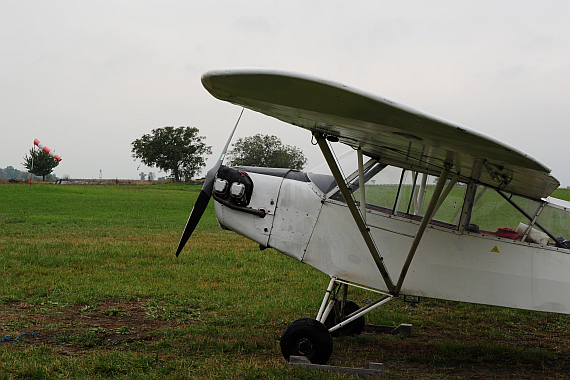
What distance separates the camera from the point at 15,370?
14.7 feet

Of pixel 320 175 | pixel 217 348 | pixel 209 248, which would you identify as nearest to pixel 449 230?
pixel 320 175

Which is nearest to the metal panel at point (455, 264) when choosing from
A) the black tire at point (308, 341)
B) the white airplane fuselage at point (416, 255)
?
the white airplane fuselage at point (416, 255)

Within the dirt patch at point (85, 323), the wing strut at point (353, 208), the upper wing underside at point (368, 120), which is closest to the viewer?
the upper wing underside at point (368, 120)

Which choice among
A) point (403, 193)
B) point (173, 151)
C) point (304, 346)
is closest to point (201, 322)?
point (304, 346)

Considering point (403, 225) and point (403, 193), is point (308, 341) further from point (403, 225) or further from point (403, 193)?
point (403, 193)

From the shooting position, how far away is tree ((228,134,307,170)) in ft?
106

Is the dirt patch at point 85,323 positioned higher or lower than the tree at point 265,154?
lower

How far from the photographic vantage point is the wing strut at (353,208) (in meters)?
4.46

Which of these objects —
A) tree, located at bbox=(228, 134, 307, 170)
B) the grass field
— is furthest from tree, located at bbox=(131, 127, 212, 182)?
the grass field

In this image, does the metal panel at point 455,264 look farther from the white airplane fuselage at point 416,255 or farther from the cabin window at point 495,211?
the cabin window at point 495,211

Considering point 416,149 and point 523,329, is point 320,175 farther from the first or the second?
point 523,329

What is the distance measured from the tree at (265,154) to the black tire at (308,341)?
21.6 meters

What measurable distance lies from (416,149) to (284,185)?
6.15 feet

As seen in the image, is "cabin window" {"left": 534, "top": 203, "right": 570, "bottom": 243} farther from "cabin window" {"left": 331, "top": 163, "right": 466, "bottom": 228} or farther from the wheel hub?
the wheel hub
